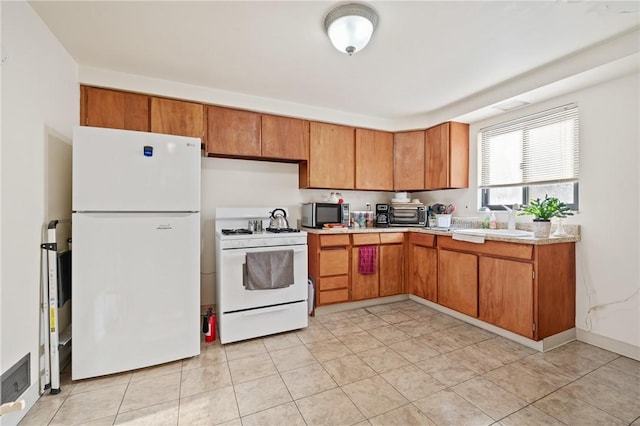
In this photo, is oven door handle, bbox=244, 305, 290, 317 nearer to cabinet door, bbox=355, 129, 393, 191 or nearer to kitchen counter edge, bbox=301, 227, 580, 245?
kitchen counter edge, bbox=301, 227, 580, 245

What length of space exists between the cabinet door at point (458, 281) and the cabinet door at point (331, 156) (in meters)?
1.47

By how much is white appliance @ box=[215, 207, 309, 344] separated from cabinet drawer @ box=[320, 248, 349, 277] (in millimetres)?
428

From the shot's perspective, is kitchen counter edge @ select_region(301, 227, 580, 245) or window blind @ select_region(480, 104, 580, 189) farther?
window blind @ select_region(480, 104, 580, 189)

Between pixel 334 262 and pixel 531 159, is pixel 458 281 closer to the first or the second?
pixel 334 262

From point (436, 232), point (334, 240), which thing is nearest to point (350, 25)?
point (334, 240)

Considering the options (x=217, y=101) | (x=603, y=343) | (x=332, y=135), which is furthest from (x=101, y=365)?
(x=603, y=343)

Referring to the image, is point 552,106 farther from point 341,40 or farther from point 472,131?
point 341,40

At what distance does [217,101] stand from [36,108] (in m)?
1.43

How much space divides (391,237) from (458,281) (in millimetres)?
901

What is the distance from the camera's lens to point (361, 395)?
1.78 metres

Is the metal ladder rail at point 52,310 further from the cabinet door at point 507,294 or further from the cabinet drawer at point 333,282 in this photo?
the cabinet door at point 507,294

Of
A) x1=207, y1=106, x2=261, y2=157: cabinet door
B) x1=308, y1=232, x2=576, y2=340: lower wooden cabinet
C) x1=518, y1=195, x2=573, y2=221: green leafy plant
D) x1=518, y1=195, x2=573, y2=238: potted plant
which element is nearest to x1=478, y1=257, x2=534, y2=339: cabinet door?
x1=308, y1=232, x2=576, y2=340: lower wooden cabinet

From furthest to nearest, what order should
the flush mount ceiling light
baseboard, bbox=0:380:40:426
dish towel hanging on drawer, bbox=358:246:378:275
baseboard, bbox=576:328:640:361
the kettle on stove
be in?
1. dish towel hanging on drawer, bbox=358:246:378:275
2. the kettle on stove
3. baseboard, bbox=576:328:640:361
4. the flush mount ceiling light
5. baseboard, bbox=0:380:40:426

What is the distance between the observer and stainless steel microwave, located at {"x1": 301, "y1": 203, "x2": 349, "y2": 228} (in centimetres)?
338
